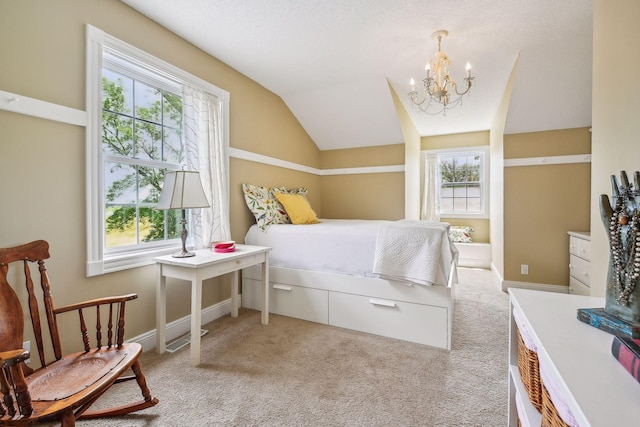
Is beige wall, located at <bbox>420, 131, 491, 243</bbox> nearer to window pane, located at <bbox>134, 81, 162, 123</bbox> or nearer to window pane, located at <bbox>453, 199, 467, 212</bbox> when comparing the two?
window pane, located at <bbox>453, 199, 467, 212</bbox>

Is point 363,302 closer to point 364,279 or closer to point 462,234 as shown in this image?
point 364,279

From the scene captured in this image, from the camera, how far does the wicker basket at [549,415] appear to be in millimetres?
679

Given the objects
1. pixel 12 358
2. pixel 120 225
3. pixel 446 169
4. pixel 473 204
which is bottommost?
pixel 12 358

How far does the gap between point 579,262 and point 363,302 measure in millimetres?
2386

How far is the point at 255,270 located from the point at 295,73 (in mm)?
2114

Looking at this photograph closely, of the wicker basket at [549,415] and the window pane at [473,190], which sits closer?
the wicker basket at [549,415]

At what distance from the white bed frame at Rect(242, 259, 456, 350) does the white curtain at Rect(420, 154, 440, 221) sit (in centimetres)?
286

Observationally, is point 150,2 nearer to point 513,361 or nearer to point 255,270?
point 255,270

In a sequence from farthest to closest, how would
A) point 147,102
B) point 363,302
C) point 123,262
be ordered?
point 363,302
point 147,102
point 123,262

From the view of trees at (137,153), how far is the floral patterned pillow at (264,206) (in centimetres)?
71

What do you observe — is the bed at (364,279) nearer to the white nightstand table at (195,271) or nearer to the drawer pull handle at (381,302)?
the drawer pull handle at (381,302)

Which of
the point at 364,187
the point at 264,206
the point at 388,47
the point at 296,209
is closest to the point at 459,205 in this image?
the point at 364,187

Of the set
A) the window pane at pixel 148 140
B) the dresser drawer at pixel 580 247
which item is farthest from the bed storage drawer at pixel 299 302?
the dresser drawer at pixel 580 247

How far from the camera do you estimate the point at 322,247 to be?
97.7 inches
